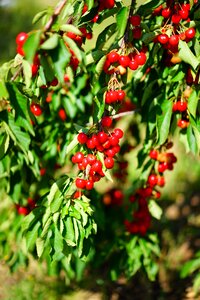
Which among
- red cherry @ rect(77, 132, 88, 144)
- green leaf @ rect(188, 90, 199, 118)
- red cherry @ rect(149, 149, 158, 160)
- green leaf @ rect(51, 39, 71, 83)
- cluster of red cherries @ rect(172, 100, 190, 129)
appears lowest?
red cherry @ rect(149, 149, 158, 160)

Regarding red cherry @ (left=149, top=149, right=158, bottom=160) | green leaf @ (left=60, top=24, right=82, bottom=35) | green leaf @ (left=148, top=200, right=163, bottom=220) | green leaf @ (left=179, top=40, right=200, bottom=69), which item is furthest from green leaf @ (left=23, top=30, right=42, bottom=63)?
green leaf @ (left=148, top=200, right=163, bottom=220)

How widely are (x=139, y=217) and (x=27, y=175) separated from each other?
2.76ft

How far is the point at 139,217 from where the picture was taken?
2.72 m

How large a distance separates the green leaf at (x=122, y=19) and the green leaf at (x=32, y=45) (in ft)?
1.40

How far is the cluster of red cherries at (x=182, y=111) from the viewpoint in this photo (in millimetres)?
1926

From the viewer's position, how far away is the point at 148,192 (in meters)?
2.38

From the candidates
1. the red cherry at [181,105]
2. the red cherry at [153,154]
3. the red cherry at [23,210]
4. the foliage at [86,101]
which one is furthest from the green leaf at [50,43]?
the red cherry at [23,210]

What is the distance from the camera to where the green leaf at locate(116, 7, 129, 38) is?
1566 mm

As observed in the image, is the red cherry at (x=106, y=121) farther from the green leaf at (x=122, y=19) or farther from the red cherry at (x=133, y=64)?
the green leaf at (x=122, y=19)

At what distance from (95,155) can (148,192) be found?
2.62 feet

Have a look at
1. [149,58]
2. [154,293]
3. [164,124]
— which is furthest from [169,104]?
[154,293]

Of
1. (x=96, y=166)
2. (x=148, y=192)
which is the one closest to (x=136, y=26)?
(x=96, y=166)

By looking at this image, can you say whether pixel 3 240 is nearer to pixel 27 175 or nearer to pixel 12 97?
pixel 27 175

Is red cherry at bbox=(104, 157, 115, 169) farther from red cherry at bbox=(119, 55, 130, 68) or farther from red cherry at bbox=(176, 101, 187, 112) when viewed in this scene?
red cherry at bbox=(176, 101, 187, 112)
